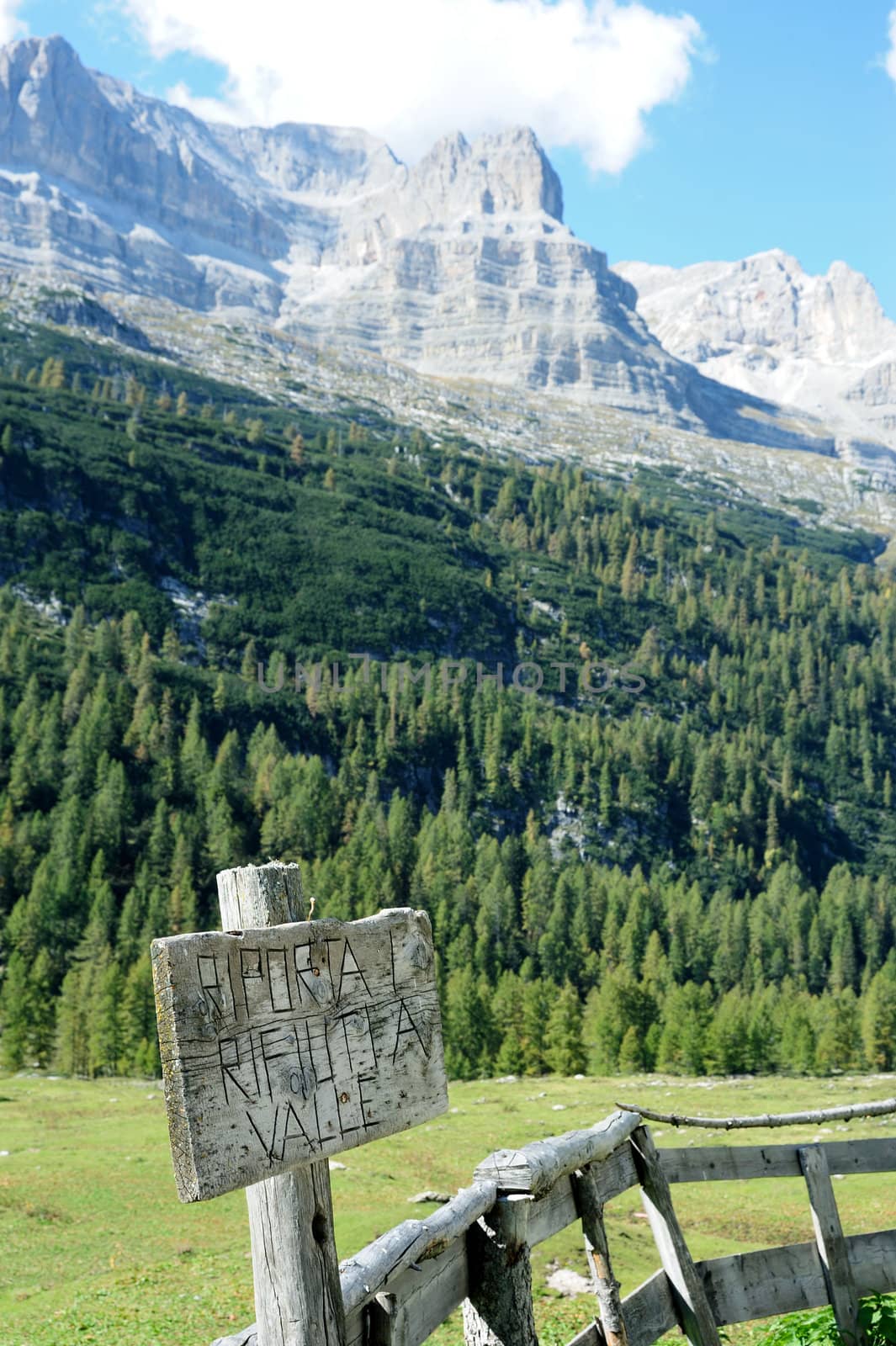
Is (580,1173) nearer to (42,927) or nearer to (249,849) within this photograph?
(42,927)

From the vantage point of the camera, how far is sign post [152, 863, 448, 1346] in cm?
416

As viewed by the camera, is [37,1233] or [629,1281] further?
[37,1233]

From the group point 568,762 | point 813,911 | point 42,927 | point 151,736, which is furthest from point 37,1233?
point 568,762

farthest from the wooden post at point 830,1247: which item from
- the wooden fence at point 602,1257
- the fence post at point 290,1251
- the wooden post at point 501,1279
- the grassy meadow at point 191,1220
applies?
the grassy meadow at point 191,1220

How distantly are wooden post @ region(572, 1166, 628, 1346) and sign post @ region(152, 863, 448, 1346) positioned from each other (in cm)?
226

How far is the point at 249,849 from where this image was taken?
138 m

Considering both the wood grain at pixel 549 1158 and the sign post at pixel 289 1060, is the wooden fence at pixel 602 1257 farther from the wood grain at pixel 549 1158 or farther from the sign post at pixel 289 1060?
the sign post at pixel 289 1060

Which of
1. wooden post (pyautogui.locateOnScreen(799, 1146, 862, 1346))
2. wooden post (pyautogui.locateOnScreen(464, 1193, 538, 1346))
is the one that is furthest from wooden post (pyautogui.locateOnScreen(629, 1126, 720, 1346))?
wooden post (pyautogui.locateOnScreen(464, 1193, 538, 1346))

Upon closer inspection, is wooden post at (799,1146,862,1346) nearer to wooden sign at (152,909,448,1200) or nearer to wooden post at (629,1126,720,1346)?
wooden post at (629,1126,720,1346)

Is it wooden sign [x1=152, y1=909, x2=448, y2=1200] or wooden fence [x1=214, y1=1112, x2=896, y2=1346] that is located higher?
wooden sign [x1=152, y1=909, x2=448, y2=1200]

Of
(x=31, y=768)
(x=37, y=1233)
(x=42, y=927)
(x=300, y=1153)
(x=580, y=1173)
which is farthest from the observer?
(x=31, y=768)

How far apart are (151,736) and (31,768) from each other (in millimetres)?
18960

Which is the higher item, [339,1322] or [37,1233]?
[339,1322]

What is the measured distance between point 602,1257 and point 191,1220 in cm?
2236
